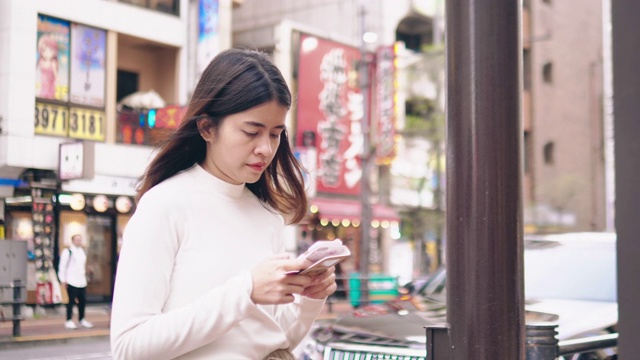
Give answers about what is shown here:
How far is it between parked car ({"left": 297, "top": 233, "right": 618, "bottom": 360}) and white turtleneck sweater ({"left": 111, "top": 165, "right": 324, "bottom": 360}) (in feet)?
8.93

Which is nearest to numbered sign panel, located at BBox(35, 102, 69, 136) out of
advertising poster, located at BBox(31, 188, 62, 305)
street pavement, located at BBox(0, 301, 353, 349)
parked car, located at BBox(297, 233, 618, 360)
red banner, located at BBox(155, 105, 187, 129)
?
advertising poster, located at BBox(31, 188, 62, 305)

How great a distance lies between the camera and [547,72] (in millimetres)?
39656

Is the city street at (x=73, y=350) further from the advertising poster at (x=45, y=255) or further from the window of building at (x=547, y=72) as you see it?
the window of building at (x=547, y=72)

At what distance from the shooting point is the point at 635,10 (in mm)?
2840

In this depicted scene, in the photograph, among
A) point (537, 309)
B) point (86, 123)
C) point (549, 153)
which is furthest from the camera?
point (549, 153)

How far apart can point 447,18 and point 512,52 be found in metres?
0.27

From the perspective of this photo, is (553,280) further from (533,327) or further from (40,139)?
(40,139)

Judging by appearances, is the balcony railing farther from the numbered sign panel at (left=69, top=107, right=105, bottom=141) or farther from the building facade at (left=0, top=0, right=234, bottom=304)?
the numbered sign panel at (left=69, top=107, right=105, bottom=141)

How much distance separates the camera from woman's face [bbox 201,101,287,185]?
213cm

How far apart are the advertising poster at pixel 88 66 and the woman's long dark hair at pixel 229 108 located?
24.6 ft

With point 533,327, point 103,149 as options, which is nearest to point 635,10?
point 533,327

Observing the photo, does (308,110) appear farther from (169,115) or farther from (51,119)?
(51,119)

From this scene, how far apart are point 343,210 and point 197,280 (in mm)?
24468

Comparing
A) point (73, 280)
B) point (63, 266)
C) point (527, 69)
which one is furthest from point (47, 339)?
point (527, 69)
